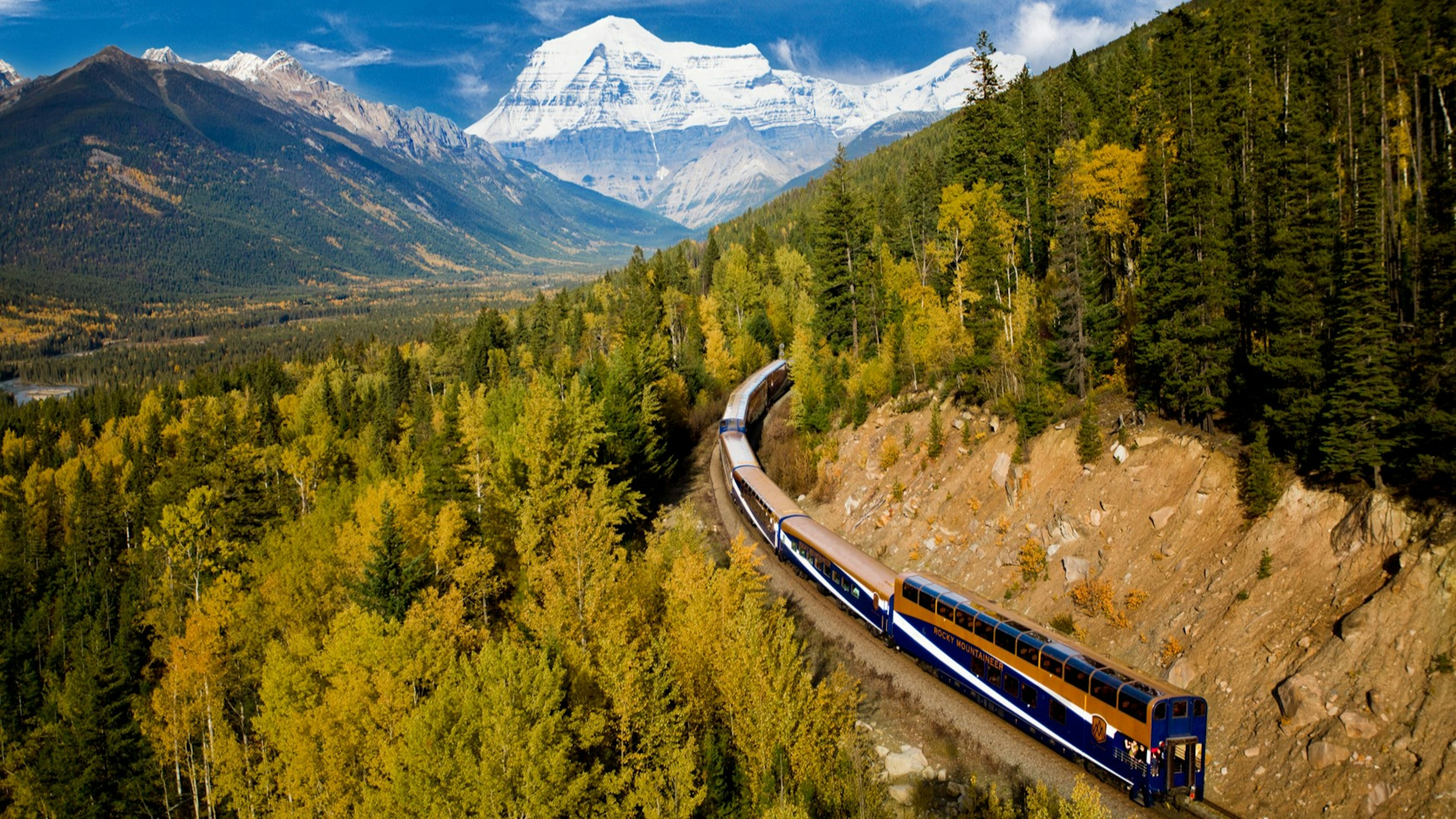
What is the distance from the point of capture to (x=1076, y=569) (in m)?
32.1

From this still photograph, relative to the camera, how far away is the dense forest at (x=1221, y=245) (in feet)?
81.0

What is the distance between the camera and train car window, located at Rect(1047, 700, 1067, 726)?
23.4 metres

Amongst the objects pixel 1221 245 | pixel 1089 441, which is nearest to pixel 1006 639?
pixel 1089 441

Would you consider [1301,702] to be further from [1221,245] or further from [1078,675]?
[1221,245]

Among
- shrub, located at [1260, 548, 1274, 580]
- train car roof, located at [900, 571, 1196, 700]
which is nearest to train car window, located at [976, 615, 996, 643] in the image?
train car roof, located at [900, 571, 1196, 700]

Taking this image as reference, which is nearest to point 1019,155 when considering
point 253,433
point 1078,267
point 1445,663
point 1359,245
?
point 1078,267

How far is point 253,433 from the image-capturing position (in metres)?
88.7

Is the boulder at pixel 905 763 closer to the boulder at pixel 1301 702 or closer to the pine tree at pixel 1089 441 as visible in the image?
the boulder at pixel 1301 702

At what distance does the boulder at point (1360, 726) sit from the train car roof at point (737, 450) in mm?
33971

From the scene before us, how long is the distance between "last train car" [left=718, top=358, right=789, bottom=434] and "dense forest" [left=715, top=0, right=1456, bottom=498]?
30.5 feet

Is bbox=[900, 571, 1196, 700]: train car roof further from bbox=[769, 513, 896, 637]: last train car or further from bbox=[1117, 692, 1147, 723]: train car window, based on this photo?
bbox=[769, 513, 896, 637]: last train car

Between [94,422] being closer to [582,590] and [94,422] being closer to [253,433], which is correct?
[253,433]

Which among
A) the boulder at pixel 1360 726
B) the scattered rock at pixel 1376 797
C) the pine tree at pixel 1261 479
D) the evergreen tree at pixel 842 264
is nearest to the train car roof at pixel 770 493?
the evergreen tree at pixel 842 264

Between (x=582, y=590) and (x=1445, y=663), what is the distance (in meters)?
28.2
